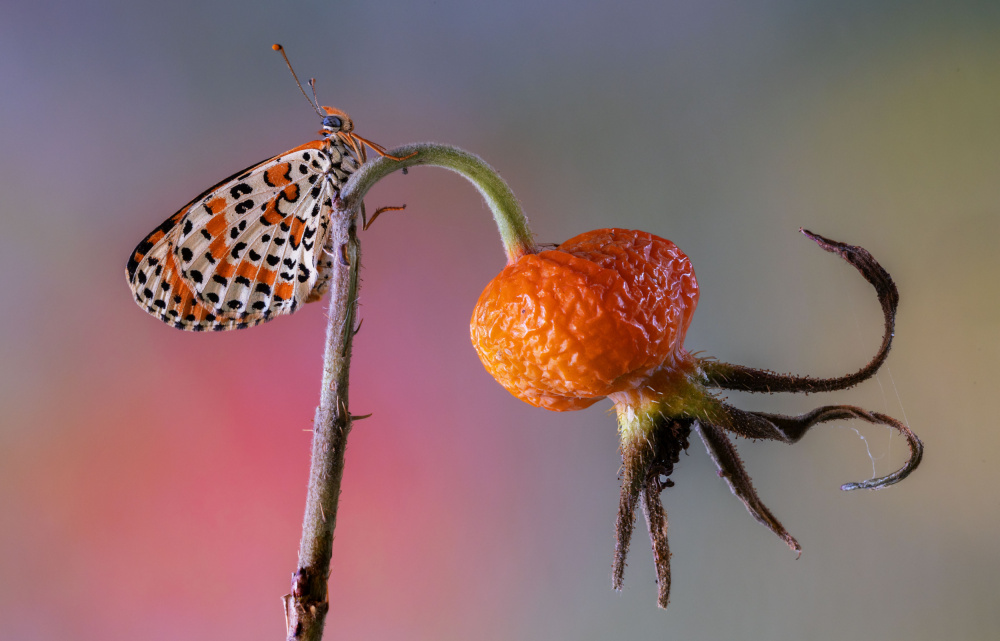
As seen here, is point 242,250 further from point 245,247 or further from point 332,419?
point 332,419

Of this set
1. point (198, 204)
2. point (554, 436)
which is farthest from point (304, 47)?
point (554, 436)

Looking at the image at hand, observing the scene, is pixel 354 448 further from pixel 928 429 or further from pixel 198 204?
pixel 928 429

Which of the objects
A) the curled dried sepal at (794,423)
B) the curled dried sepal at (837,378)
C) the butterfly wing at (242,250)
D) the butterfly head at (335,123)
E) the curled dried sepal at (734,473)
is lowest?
the curled dried sepal at (734,473)

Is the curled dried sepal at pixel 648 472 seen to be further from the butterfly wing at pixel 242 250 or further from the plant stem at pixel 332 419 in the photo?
the butterfly wing at pixel 242 250

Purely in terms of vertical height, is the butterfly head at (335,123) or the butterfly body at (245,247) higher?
the butterfly head at (335,123)

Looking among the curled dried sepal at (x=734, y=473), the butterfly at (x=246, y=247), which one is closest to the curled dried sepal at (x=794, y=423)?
the curled dried sepal at (x=734, y=473)
